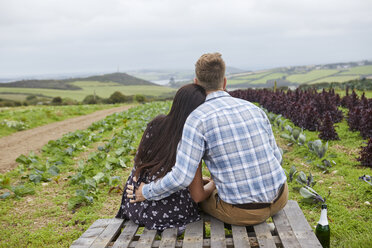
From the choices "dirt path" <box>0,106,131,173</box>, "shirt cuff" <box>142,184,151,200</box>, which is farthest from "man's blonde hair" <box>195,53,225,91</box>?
"dirt path" <box>0,106,131,173</box>

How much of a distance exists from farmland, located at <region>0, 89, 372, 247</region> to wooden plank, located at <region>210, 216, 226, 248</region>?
1.30 metres

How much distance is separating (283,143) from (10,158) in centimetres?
721

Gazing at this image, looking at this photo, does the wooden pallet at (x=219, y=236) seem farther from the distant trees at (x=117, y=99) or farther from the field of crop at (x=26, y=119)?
the distant trees at (x=117, y=99)

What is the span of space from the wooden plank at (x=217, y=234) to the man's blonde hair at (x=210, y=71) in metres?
1.24

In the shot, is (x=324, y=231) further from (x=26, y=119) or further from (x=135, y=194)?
(x=26, y=119)

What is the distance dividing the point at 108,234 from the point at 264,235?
4.53ft

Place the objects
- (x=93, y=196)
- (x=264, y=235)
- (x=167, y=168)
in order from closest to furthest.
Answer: (x=264, y=235), (x=167, y=168), (x=93, y=196)

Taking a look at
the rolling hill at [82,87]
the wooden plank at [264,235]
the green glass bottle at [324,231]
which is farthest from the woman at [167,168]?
the rolling hill at [82,87]

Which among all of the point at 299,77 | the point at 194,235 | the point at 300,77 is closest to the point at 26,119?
the point at 194,235

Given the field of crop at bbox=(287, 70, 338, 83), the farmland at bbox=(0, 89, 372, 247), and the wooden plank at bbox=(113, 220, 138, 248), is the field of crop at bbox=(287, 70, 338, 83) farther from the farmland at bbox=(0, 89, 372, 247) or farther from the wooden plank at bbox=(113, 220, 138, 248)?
the wooden plank at bbox=(113, 220, 138, 248)

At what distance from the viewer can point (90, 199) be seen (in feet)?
15.9

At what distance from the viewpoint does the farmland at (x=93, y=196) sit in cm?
390

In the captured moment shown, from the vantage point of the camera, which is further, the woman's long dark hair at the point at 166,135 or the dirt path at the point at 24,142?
the dirt path at the point at 24,142

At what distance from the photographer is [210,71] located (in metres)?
2.55
